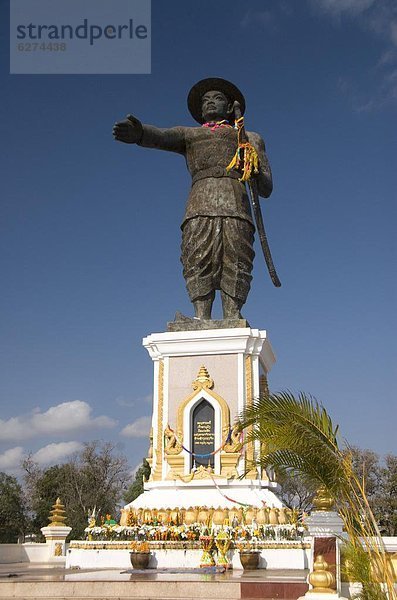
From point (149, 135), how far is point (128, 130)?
22.0 inches

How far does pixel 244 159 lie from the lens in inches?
536

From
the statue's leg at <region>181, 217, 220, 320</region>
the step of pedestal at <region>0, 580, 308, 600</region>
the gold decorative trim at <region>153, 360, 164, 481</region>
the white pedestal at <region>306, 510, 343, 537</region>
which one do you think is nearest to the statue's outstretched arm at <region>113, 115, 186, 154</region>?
the statue's leg at <region>181, 217, 220, 320</region>

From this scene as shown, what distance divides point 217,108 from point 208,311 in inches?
163

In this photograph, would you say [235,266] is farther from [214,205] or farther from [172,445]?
[172,445]

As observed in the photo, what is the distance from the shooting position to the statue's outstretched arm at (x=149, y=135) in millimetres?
13398

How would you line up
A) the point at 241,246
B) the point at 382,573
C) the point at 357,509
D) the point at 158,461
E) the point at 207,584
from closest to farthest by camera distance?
the point at 382,573 < the point at 357,509 < the point at 207,584 < the point at 158,461 < the point at 241,246

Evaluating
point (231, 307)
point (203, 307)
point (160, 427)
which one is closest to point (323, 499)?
point (160, 427)

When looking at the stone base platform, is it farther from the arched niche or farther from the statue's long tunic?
the statue's long tunic

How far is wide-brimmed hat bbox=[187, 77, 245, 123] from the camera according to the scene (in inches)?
561

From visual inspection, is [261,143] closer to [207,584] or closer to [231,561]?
[231,561]

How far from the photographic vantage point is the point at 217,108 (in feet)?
46.2

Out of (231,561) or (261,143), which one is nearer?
(231,561)

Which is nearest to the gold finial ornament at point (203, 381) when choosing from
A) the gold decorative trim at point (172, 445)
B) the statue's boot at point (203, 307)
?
the gold decorative trim at point (172, 445)

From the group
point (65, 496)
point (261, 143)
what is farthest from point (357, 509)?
point (65, 496)
